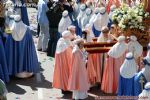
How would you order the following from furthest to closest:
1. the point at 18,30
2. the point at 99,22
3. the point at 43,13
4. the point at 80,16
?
the point at 43,13, the point at 80,16, the point at 99,22, the point at 18,30

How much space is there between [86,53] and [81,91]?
0.81m

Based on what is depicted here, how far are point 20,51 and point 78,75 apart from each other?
2.00 meters

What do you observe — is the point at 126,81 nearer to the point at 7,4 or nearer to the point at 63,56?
the point at 63,56

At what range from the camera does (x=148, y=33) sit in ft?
31.0

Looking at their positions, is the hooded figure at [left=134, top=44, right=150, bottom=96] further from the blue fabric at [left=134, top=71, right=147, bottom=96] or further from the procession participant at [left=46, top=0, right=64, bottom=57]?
the procession participant at [left=46, top=0, right=64, bottom=57]

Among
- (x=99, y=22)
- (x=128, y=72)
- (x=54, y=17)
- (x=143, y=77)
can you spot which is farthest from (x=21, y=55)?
(x=143, y=77)

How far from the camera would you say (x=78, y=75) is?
938 centimetres

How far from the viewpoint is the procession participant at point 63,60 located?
959 cm

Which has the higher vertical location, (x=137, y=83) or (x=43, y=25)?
(x=43, y=25)

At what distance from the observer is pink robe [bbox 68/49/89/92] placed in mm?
9336

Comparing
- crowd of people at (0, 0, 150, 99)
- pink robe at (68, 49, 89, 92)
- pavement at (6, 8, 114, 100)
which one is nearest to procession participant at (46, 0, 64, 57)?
crowd of people at (0, 0, 150, 99)

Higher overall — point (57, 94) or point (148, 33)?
point (148, 33)

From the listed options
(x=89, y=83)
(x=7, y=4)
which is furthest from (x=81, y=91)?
(x=7, y=4)

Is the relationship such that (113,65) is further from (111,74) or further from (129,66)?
(129,66)
